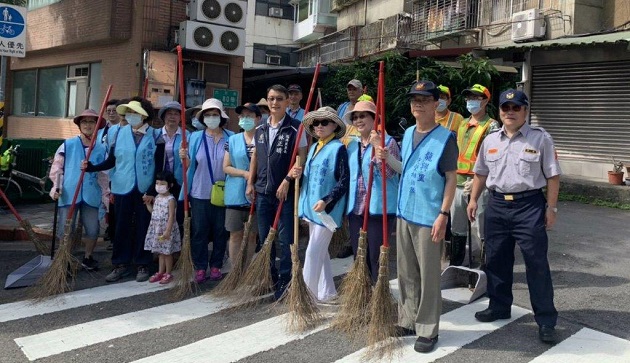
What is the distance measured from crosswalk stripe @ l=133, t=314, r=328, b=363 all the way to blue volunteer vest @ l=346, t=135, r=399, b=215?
103cm

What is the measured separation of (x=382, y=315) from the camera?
14.2 ft

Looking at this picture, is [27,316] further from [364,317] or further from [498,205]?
[498,205]

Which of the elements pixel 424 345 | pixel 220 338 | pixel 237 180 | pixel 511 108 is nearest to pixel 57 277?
pixel 237 180

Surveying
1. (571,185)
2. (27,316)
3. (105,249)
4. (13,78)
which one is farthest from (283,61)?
(27,316)

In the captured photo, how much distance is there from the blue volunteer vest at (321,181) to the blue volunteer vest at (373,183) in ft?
0.37

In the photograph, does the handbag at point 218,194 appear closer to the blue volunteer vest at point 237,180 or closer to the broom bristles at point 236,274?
the blue volunteer vest at point 237,180

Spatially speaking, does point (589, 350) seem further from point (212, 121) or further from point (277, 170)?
point (212, 121)

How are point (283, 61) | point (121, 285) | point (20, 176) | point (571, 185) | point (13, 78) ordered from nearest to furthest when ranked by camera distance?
point (121, 285)
point (20, 176)
point (571, 185)
point (13, 78)
point (283, 61)

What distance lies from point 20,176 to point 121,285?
5138mm

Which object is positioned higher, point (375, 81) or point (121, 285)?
point (375, 81)

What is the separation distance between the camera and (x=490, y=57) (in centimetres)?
1341

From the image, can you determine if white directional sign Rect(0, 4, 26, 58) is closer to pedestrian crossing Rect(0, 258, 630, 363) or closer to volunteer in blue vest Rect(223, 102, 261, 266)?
volunteer in blue vest Rect(223, 102, 261, 266)

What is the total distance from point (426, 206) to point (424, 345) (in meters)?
0.97

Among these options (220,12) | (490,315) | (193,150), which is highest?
(220,12)
